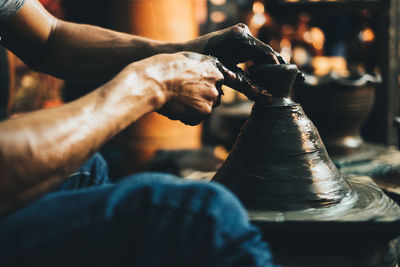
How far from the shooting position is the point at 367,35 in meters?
5.21

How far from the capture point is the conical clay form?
1270 mm

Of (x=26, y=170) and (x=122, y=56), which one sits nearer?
(x=26, y=170)

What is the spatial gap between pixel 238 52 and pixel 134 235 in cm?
92

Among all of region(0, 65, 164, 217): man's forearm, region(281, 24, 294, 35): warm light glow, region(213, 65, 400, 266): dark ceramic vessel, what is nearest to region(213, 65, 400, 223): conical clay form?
region(213, 65, 400, 266): dark ceramic vessel

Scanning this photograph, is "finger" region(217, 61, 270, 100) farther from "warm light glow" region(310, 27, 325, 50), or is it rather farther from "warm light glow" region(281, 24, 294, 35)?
"warm light glow" region(281, 24, 294, 35)

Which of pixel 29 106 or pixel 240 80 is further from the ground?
pixel 240 80

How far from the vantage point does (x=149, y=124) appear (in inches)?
172

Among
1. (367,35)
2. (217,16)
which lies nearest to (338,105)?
(367,35)

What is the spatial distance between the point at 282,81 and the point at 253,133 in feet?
0.73

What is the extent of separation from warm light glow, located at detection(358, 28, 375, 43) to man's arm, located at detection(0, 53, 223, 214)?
4290mm

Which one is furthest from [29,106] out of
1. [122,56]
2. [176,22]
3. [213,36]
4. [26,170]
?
[26,170]

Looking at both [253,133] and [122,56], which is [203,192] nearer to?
[253,133]

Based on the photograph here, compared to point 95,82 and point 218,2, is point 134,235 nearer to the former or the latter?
point 95,82

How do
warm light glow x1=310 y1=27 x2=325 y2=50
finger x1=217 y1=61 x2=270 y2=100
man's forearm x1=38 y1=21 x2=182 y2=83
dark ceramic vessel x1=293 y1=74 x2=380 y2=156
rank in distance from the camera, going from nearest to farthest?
finger x1=217 y1=61 x2=270 y2=100
man's forearm x1=38 y1=21 x2=182 y2=83
dark ceramic vessel x1=293 y1=74 x2=380 y2=156
warm light glow x1=310 y1=27 x2=325 y2=50
